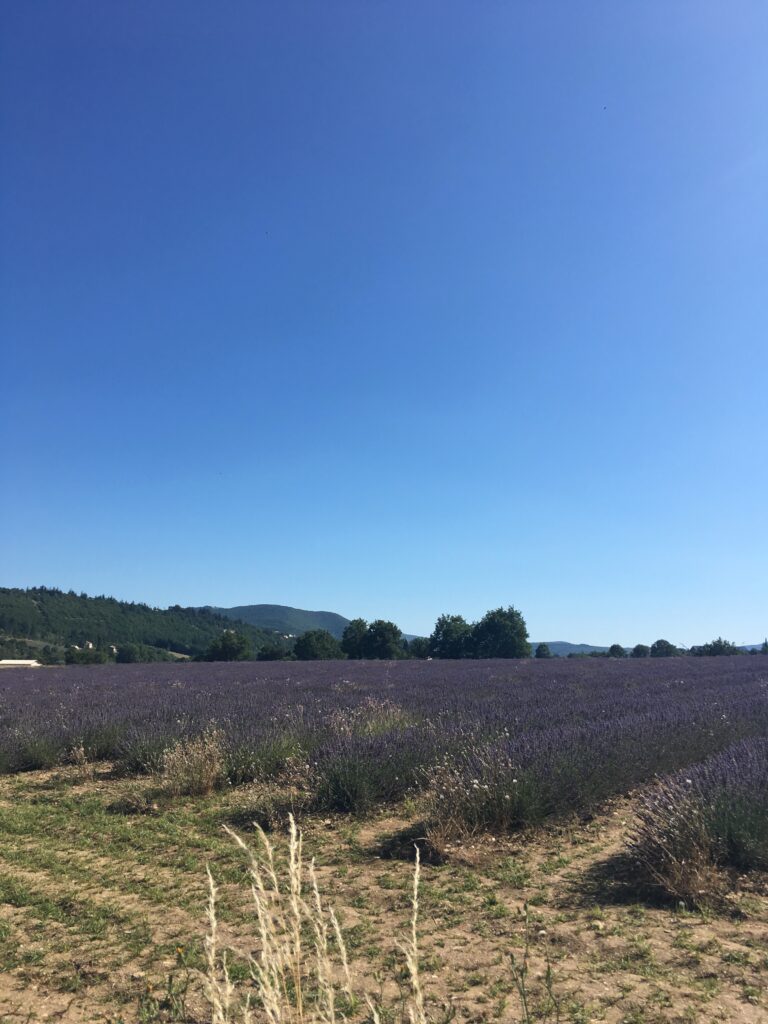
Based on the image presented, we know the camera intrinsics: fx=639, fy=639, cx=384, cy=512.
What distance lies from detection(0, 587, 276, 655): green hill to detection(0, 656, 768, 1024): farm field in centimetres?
6881

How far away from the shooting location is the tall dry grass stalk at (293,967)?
1.26 m

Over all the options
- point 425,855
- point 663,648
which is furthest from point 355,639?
point 425,855

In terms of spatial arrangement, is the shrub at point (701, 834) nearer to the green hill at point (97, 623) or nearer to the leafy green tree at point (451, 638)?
the leafy green tree at point (451, 638)

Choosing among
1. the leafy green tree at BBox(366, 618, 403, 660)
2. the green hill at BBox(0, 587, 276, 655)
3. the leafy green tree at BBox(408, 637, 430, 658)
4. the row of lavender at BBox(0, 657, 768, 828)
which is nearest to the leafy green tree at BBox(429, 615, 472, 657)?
the leafy green tree at BBox(408, 637, 430, 658)

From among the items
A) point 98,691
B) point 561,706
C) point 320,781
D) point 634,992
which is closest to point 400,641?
point 98,691

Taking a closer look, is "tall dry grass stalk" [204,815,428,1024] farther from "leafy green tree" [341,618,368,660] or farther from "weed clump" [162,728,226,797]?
"leafy green tree" [341,618,368,660]

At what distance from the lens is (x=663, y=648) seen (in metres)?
47.8

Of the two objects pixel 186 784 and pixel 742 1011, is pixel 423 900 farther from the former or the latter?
pixel 186 784

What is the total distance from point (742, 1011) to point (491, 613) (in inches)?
1952

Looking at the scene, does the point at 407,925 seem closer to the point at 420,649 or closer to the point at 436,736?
the point at 436,736

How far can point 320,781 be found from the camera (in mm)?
5645

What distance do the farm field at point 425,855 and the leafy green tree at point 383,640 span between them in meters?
39.3

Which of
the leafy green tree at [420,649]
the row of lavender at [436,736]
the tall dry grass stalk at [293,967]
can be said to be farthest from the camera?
the leafy green tree at [420,649]

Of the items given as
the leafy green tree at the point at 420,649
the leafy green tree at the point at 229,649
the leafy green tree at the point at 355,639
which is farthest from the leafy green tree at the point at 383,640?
the leafy green tree at the point at 229,649
